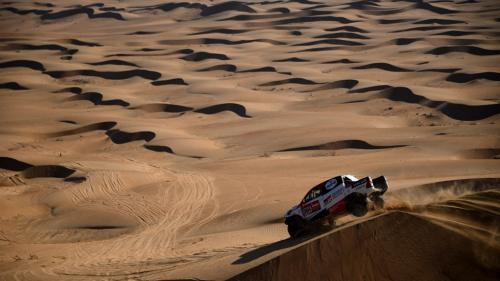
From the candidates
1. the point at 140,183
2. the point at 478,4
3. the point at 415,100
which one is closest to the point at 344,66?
the point at 415,100

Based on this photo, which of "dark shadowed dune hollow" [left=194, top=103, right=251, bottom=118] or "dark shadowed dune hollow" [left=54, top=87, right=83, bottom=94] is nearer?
"dark shadowed dune hollow" [left=194, top=103, right=251, bottom=118]

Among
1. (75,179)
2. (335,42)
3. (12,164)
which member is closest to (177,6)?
(335,42)

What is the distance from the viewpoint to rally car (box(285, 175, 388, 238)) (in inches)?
423

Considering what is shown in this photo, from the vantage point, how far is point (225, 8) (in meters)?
76.8

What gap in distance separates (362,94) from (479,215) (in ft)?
77.7

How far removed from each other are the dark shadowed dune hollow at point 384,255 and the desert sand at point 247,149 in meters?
0.02

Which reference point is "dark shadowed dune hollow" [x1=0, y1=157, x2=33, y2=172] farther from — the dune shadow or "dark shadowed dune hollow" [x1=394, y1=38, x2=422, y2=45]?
"dark shadowed dune hollow" [x1=394, y1=38, x2=422, y2=45]

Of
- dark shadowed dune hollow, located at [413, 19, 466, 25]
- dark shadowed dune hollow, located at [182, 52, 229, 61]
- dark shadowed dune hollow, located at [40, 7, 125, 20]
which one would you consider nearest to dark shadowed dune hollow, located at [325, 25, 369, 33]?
dark shadowed dune hollow, located at [413, 19, 466, 25]

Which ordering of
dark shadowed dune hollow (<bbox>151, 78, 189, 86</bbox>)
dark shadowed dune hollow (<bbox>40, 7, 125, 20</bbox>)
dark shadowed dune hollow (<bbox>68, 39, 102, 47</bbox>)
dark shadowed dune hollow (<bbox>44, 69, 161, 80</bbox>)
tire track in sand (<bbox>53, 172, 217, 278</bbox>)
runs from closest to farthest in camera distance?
tire track in sand (<bbox>53, 172, 217, 278</bbox>)
dark shadowed dune hollow (<bbox>151, 78, 189, 86</bbox>)
dark shadowed dune hollow (<bbox>44, 69, 161, 80</bbox>)
dark shadowed dune hollow (<bbox>68, 39, 102, 47</bbox>)
dark shadowed dune hollow (<bbox>40, 7, 125, 20</bbox>)

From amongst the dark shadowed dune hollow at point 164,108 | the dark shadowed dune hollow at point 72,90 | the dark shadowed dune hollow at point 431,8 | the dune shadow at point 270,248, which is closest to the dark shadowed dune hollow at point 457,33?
the dark shadowed dune hollow at point 431,8

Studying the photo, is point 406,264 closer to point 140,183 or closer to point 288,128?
point 140,183

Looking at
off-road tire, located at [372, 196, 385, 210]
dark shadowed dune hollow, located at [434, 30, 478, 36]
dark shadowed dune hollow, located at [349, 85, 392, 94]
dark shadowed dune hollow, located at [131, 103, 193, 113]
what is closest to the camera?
off-road tire, located at [372, 196, 385, 210]

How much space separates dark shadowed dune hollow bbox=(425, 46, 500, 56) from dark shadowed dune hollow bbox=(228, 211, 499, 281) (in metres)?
37.4

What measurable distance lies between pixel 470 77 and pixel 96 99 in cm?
2521
